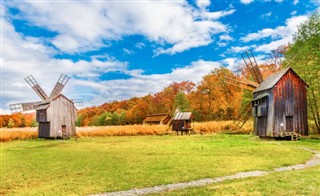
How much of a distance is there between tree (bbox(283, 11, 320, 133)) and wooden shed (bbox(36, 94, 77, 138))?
30.1 m

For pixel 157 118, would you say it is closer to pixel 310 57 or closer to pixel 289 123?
pixel 310 57

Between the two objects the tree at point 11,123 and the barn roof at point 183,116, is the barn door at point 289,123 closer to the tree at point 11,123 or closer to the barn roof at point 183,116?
the barn roof at point 183,116

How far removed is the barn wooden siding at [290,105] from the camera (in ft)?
92.4

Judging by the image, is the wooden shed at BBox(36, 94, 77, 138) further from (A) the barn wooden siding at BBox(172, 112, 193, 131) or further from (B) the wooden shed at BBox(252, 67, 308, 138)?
(B) the wooden shed at BBox(252, 67, 308, 138)

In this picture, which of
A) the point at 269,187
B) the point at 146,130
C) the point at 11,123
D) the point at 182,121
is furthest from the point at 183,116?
the point at 11,123

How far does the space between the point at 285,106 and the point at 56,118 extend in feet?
96.6

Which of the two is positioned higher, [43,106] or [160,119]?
[43,106]

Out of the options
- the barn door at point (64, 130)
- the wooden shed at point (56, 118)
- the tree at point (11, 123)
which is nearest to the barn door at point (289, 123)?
the wooden shed at point (56, 118)

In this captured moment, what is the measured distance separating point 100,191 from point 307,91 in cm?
2902

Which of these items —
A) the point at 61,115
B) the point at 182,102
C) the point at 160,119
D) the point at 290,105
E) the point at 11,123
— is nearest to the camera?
the point at 290,105

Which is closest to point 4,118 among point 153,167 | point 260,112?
point 260,112

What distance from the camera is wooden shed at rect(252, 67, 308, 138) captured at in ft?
92.3

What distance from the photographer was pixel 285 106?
28.4 metres

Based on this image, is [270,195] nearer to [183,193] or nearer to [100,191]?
[183,193]
